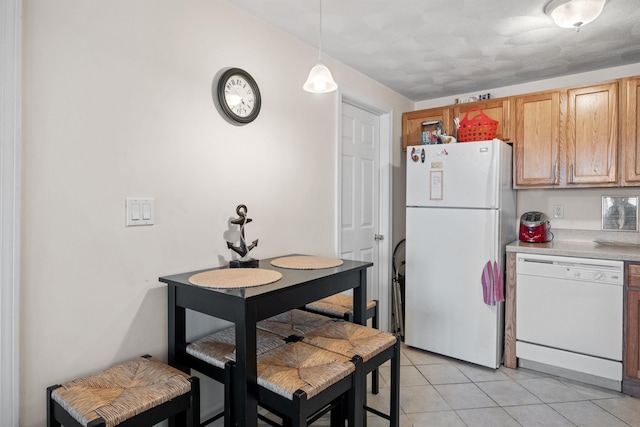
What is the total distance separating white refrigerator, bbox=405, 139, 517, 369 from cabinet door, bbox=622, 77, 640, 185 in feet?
2.42

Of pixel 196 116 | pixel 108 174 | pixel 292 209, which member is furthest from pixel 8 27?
pixel 292 209

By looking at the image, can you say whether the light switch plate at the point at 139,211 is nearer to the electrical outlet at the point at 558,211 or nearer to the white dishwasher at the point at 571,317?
the white dishwasher at the point at 571,317

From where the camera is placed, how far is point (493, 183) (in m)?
2.65

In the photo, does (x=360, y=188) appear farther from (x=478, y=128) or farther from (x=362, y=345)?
(x=362, y=345)

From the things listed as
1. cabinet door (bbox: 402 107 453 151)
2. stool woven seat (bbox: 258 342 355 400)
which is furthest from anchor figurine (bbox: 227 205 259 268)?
cabinet door (bbox: 402 107 453 151)

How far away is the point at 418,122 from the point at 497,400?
7.69 feet

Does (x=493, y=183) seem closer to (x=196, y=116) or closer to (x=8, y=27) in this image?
(x=196, y=116)

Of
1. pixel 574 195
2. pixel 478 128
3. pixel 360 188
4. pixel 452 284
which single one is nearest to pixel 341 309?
pixel 452 284

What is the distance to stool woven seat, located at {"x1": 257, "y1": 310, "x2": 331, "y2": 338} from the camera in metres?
1.90

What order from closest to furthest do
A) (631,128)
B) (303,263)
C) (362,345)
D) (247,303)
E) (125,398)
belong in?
(125,398) → (247,303) → (362,345) → (303,263) → (631,128)

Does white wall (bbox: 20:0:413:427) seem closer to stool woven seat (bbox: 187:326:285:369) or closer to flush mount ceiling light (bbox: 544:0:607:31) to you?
stool woven seat (bbox: 187:326:285:369)

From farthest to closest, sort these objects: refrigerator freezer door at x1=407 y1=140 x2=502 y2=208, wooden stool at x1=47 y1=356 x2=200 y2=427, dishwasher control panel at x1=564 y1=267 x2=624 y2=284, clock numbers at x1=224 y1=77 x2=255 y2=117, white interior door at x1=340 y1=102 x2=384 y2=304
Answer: white interior door at x1=340 y1=102 x2=384 y2=304, refrigerator freezer door at x1=407 y1=140 x2=502 y2=208, dishwasher control panel at x1=564 y1=267 x2=624 y2=284, clock numbers at x1=224 y1=77 x2=255 y2=117, wooden stool at x1=47 y1=356 x2=200 y2=427

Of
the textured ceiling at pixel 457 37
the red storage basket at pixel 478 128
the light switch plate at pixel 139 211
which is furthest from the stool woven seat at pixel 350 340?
the red storage basket at pixel 478 128

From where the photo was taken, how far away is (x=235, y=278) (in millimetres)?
1596
